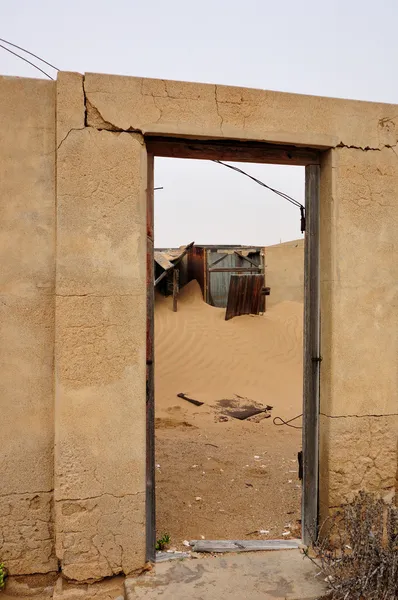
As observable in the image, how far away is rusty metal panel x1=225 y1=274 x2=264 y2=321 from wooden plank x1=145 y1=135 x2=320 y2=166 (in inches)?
386

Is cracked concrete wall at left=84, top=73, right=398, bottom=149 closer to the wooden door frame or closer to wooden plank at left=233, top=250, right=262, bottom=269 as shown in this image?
the wooden door frame

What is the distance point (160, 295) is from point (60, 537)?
12121mm

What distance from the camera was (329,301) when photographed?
3.38 meters

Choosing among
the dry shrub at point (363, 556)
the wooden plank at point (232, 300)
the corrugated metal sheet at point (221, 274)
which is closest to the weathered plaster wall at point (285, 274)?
the corrugated metal sheet at point (221, 274)

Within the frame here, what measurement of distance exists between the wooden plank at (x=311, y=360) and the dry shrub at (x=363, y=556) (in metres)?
0.23

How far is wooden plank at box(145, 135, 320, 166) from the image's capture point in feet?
10.7

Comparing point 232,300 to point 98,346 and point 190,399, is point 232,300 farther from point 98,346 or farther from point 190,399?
point 98,346

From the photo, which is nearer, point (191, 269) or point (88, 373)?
point (88, 373)

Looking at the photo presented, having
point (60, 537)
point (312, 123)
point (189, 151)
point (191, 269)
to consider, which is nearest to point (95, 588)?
point (60, 537)

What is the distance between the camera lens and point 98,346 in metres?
3.05

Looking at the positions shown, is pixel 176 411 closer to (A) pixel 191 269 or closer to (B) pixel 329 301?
(B) pixel 329 301

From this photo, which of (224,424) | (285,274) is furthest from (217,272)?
(285,274)

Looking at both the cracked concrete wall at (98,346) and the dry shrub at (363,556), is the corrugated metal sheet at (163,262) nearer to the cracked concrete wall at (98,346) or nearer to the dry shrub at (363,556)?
the cracked concrete wall at (98,346)

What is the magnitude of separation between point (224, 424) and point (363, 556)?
487 centimetres
